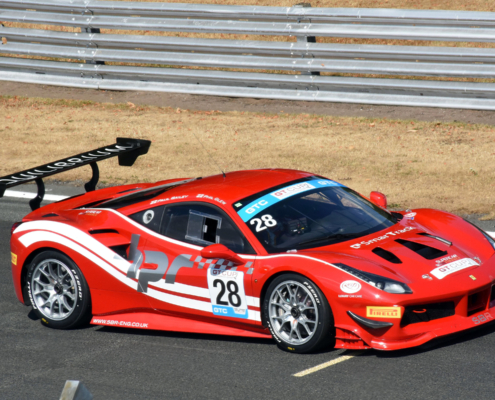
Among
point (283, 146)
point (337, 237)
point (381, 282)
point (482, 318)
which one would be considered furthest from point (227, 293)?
point (283, 146)

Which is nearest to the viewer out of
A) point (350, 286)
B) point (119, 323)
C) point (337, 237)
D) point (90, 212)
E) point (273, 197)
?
point (350, 286)

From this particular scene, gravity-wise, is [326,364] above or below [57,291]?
below

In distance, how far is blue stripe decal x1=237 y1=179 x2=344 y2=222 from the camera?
20.1 ft

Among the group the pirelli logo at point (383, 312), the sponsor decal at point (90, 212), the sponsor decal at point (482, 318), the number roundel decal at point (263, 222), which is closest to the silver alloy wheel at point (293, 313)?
the pirelli logo at point (383, 312)

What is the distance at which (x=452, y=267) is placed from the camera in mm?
5695

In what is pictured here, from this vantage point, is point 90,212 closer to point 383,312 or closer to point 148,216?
point 148,216

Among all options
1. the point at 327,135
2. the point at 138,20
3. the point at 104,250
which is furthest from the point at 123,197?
the point at 138,20

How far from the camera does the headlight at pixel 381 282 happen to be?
534 centimetres

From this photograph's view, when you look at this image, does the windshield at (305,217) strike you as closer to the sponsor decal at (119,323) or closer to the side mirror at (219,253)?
the side mirror at (219,253)

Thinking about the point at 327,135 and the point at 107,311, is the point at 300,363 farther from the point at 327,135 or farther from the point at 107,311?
the point at 327,135

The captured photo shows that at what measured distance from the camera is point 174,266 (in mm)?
6156

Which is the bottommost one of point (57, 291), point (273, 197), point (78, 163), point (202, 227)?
point (57, 291)

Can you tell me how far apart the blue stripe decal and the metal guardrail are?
5917 millimetres

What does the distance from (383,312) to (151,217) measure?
2.29 meters
